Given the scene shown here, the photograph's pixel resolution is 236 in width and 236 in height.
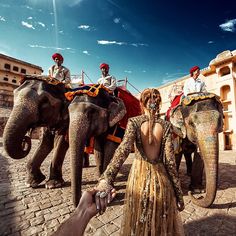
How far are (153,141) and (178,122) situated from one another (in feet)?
10.1

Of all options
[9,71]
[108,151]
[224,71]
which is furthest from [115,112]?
[9,71]

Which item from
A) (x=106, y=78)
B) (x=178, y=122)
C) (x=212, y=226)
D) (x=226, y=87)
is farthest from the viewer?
(x=226, y=87)

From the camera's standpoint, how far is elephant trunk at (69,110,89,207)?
9.78ft

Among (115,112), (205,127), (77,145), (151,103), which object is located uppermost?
(115,112)

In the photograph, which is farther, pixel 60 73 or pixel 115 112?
pixel 60 73

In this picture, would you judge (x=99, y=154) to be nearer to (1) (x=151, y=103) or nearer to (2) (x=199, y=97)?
(1) (x=151, y=103)

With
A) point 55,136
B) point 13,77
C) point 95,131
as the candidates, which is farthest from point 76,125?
Answer: point 13,77

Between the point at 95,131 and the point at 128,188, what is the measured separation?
216 centimetres

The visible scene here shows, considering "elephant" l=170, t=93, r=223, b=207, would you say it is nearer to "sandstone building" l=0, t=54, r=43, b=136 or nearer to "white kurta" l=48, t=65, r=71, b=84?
"white kurta" l=48, t=65, r=71, b=84

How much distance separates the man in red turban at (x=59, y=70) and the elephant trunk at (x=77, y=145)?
2315 millimetres

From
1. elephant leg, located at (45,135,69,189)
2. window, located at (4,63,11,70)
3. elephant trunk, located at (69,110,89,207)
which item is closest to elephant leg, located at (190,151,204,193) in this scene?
elephant trunk, located at (69,110,89,207)

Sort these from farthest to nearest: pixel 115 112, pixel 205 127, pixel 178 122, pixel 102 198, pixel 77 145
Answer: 1. pixel 178 122
2. pixel 115 112
3. pixel 205 127
4. pixel 77 145
5. pixel 102 198

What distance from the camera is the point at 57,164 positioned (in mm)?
4566

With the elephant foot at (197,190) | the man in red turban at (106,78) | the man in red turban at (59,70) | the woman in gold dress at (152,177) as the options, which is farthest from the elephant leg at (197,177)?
the man in red turban at (59,70)
